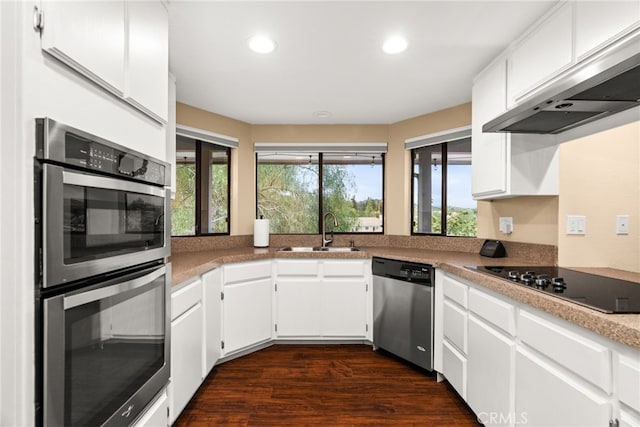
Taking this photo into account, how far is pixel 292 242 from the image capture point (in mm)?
3648

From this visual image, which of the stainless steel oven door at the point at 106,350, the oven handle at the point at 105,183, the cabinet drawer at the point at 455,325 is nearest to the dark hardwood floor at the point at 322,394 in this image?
the cabinet drawer at the point at 455,325

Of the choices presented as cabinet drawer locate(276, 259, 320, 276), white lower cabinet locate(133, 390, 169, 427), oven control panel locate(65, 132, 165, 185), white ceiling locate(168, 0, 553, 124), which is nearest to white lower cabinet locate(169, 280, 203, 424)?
white lower cabinet locate(133, 390, 169, 427)

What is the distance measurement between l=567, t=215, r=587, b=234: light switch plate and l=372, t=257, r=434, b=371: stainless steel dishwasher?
35.2 inches

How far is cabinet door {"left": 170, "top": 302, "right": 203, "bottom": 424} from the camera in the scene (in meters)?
1.77

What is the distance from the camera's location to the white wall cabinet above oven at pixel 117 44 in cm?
83

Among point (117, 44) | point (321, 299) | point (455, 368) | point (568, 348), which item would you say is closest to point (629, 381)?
point (568, 348)

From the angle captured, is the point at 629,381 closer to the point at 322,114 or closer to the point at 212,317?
the point at 212,317

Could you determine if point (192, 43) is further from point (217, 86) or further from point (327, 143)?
point (327, 143)

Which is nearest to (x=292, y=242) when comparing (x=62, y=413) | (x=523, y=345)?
(x=523, y=345)

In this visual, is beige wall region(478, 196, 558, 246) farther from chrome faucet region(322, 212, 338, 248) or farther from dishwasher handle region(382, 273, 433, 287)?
chrome faucet region(322, 212, 338, 248)

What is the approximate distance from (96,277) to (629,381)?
1.58m

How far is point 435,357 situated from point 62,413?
2310mm

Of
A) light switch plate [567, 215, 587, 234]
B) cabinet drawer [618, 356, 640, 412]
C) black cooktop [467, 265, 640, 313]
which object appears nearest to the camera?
cabinet drawer [618, 356, 640, 412]

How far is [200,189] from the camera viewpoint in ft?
10.8
